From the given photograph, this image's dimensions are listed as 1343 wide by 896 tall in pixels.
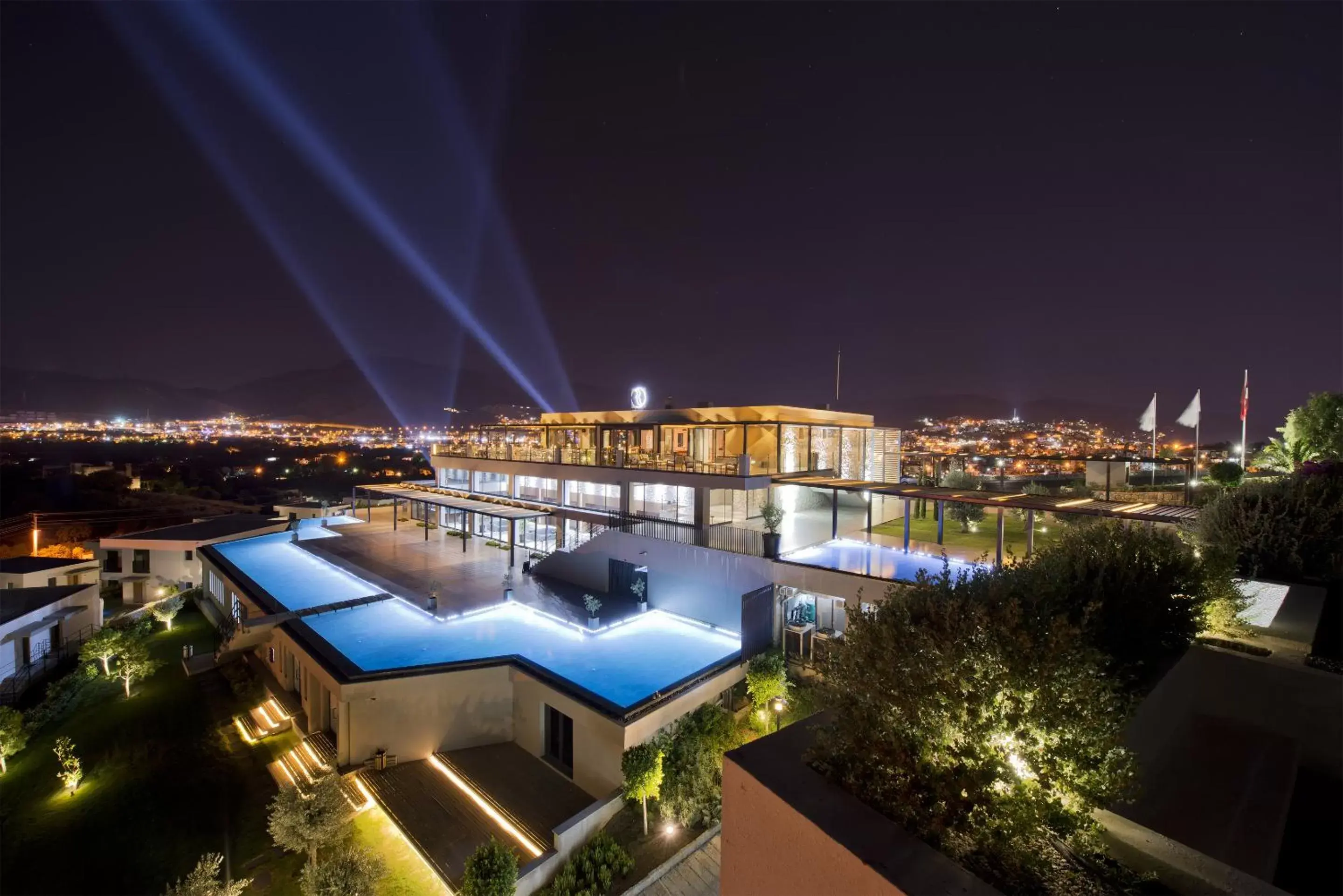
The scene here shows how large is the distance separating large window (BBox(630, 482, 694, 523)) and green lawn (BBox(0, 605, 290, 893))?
12817 mm

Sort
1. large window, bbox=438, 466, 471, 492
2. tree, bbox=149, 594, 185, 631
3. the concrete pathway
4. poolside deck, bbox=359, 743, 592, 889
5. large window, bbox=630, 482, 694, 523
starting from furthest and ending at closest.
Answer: large window, bbox=438, 466, 471, 492 < tree, bbox=149, 594, 185, 631 < large window, bbox=630, 482, 694, 523 < poolside deck, bbox=359, 743, 592, 889 < the concrete pathway

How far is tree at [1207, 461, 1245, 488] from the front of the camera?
1594cm

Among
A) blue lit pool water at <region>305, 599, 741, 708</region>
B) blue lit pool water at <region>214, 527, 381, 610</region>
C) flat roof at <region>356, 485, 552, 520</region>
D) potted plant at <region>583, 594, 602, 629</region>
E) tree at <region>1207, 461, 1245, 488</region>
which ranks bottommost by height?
blue lit pool water at <region>214, 527, 381, 610</region>

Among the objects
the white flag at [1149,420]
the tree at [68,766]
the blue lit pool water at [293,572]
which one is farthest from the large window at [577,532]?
the white flag at [1149,420]

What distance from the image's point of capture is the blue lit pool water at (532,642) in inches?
499

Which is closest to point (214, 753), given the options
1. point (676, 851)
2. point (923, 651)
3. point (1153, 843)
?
point (676, 851)

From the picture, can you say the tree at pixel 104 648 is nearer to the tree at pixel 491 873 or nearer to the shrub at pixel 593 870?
the tree at pixel 491 873

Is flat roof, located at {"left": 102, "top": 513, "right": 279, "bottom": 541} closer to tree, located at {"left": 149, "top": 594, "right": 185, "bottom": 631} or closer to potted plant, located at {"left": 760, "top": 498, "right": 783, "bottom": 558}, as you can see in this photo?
tree, located at {"left": 149, "top": 594, "right": 185, "bottom": 631}

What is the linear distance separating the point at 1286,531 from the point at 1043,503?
4279mm

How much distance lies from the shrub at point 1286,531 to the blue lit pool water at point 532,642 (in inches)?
429

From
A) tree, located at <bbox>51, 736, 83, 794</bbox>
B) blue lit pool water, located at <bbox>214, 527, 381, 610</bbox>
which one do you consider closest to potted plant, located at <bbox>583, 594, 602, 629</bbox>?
blue lit pool water, located at <bbox>214, 527, 381, 610</bbox>

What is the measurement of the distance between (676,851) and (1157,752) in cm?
764

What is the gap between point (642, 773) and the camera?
1040cm

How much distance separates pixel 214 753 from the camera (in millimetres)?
14742
